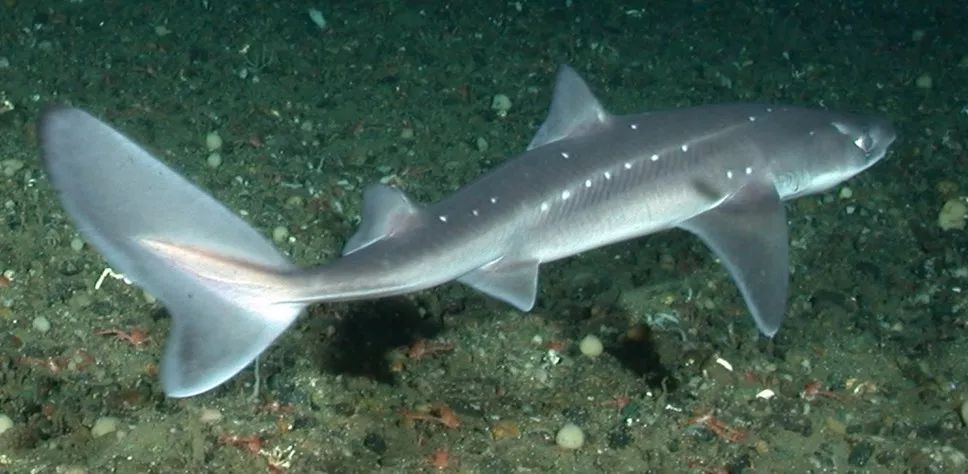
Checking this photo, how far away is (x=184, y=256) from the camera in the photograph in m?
3.55

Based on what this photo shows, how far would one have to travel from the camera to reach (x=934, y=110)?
9891 millimetres

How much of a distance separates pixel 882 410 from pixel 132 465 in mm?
4414

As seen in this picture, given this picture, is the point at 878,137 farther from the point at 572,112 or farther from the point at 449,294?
the point at 449,294

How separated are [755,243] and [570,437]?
1.50 meters

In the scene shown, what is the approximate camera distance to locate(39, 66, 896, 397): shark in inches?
137

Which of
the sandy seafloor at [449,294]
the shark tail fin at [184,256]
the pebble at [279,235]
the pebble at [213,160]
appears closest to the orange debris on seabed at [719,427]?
the sandy seafloor at [449,294]

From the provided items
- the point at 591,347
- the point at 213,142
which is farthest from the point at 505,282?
the point at 213,142

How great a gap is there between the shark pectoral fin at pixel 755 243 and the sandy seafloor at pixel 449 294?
3.30 ft

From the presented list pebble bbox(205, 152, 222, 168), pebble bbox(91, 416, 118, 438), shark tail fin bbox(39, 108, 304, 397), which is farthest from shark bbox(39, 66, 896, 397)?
pebble bbox(205, 152, 222, 168)

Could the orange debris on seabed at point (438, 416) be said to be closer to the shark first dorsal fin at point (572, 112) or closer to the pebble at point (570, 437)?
the pebble at point (570, 437)

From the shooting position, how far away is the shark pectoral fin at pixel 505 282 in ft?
14.5

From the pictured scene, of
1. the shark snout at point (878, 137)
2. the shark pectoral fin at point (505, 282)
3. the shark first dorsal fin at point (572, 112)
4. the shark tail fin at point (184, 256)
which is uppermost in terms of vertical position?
the shark tail fin at point (184, 256)

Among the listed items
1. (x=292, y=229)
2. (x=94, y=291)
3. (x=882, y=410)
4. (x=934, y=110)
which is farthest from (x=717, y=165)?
(x=934, y=110)

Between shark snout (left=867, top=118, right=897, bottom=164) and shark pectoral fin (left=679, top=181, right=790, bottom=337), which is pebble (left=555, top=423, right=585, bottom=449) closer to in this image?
shark pectoral fin (left=679, top=181, right=790, bottom=337)
